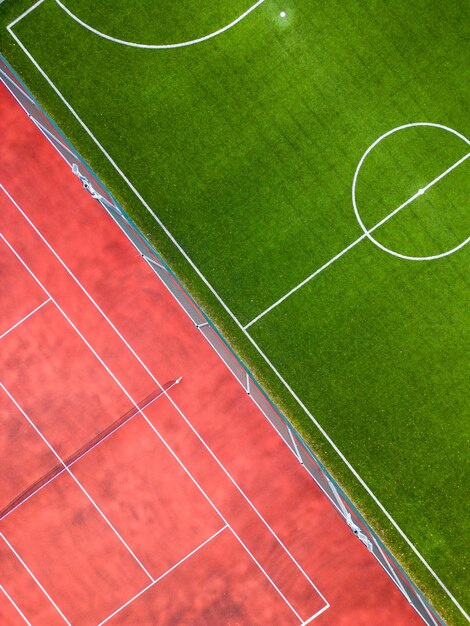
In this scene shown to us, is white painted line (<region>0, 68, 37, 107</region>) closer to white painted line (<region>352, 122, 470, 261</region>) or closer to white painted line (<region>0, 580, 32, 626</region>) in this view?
white painted line (<region>352, 122, 470, 261</region>)

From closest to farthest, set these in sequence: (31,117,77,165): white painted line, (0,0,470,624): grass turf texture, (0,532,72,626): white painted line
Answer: (0,532,72,626): white painted line, (31,117,77,165): white painted line, (0,0,470,624): grass turf texture

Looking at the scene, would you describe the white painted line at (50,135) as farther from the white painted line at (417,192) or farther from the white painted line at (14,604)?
the white painted line at (14,604)

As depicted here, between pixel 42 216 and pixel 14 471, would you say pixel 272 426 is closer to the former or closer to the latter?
pixel 14 471

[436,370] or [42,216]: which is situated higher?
[42,216]

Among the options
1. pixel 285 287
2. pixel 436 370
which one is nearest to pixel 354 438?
pixel 436 370

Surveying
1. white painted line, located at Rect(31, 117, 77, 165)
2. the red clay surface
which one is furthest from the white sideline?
white painted line, located at Rect(31, 117, 77, 165)

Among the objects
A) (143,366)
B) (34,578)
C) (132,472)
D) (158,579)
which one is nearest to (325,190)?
(143,366)

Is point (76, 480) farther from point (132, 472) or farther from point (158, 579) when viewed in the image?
point (158, 579)

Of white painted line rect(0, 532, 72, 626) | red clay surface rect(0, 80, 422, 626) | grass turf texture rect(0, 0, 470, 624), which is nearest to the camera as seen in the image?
red clay surface rect(0, 80, 422, 626)
